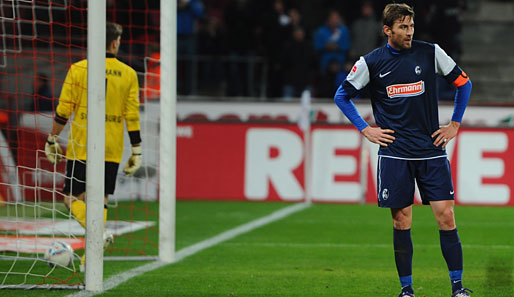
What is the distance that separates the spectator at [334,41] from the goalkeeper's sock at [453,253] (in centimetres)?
1188

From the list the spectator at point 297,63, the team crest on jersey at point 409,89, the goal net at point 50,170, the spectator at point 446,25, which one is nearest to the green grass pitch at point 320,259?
the goal net at point 50,170

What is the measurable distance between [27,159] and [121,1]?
3.47 meters

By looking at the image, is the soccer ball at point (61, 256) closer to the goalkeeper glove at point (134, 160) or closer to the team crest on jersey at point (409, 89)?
the goalkeeper glove at point (134, 160)

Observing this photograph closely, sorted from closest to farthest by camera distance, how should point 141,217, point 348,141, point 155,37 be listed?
point 141,217, point 348,141, point 155,37

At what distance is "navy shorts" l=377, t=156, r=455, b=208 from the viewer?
6129 millimetres

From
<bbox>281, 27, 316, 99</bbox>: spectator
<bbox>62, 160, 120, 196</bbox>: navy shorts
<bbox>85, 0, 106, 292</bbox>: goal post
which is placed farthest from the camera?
<bbox>281, 27, 316, 99</bbox>: spectator

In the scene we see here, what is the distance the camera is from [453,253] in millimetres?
6168

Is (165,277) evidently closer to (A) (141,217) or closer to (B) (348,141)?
(A) (141,217)

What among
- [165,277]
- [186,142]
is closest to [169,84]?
[165,277]

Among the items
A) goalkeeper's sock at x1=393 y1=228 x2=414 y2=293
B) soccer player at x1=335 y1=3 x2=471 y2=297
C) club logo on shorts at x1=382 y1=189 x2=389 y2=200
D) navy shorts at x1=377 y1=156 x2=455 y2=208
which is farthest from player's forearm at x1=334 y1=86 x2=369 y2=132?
goalkeeper's sock at x1=393 y1=228 x2=414 y2=293

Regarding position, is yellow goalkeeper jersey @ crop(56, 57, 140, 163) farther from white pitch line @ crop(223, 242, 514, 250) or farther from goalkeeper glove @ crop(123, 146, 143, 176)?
white pitch line @ crop(223, 242, 514, 250)

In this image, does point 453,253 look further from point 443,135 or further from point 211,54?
point 211,54

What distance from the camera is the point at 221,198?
15.3m

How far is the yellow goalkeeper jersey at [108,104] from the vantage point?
26.0ft
